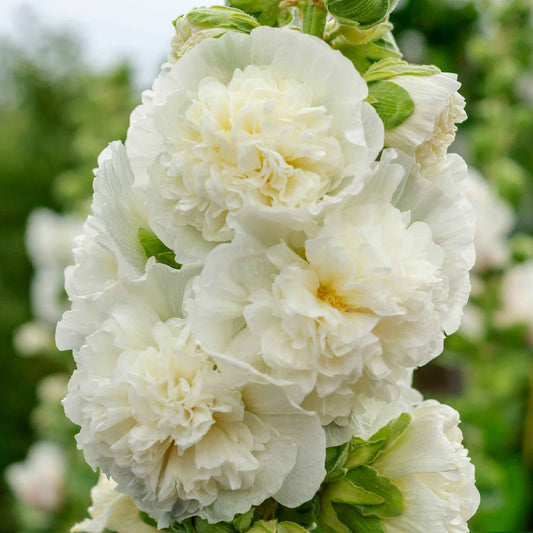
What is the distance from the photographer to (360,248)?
0.60 metres

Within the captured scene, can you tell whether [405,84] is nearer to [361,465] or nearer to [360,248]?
[360,248]

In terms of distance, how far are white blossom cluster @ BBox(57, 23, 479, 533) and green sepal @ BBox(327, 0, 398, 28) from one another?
67 mm

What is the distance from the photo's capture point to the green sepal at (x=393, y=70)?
0.70m

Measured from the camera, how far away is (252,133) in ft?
2.06

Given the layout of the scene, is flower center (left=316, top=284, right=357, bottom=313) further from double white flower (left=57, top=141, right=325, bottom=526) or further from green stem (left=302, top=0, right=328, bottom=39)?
green stem (left=302, top=0, right=328, bottom=39)

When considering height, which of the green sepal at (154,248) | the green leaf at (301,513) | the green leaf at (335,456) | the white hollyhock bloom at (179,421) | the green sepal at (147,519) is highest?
the green sepal at (154,248)

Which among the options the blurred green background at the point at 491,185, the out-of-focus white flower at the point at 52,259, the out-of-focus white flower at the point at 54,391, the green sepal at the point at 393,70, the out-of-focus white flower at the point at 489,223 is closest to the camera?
the green sepal at the point at 393,70

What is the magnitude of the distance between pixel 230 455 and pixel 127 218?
239mm

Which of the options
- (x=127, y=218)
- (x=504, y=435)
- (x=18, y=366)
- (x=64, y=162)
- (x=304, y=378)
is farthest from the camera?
(x=64, y=162)

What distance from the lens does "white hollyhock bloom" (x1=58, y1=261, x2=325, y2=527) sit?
0.63m

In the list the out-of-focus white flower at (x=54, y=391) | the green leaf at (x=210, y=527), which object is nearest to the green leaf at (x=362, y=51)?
the green leaf at (x=210, y=527)

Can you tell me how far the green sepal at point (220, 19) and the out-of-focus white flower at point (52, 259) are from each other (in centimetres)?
197

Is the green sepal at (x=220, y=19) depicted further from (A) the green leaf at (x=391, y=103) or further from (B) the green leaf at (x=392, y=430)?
(B) the green leaf at (x=392, y=430)

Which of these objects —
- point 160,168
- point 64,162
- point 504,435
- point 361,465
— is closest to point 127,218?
point 160,168
